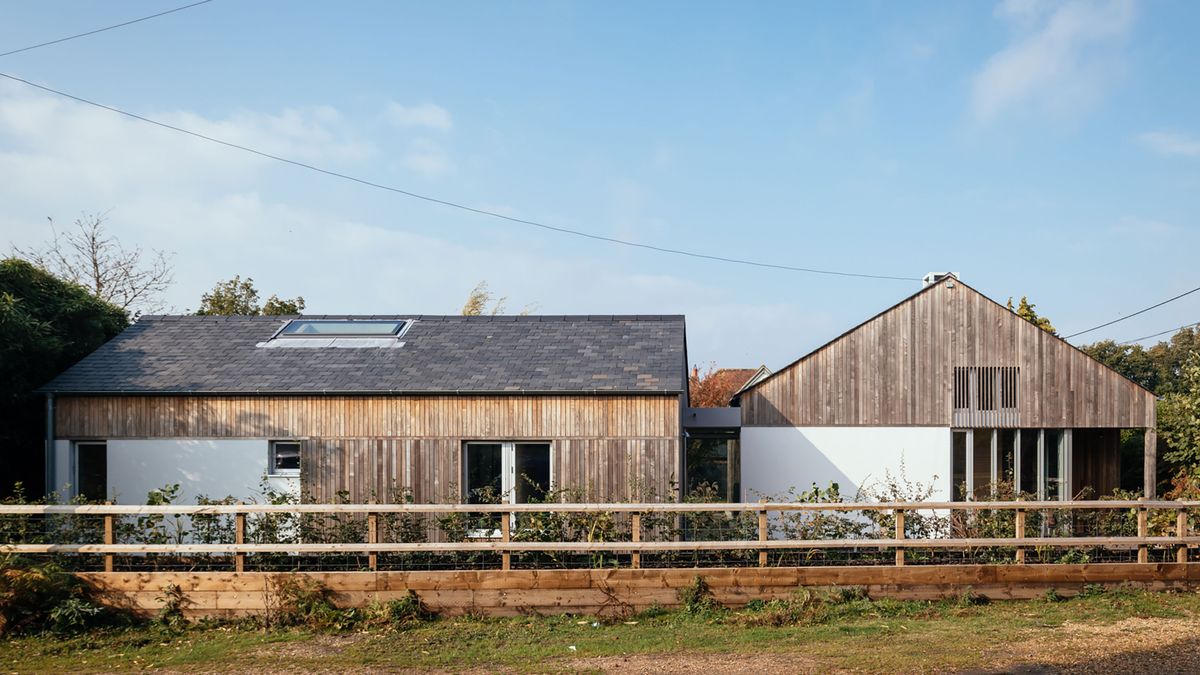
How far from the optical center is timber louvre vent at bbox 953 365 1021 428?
1538 centimetres

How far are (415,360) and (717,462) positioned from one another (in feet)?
20.5

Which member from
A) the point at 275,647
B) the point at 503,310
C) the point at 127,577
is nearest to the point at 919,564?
the point at 275,647

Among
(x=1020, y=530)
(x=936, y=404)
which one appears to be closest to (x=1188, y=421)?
(x=936, y=404)

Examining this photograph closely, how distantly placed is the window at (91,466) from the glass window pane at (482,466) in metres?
5.86

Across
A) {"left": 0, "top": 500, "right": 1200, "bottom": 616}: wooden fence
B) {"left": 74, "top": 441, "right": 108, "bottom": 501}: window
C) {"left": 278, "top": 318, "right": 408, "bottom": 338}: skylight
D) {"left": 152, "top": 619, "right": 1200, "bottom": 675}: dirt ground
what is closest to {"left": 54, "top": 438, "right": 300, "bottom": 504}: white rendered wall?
{"left": 74, "top": 441, "right": 108, "bottom": 501}: window

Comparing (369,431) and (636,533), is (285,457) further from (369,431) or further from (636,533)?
(636,533)

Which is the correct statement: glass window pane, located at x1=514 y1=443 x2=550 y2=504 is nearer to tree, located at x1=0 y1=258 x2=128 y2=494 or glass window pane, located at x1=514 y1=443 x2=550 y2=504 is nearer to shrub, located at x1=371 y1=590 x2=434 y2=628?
shrub, located at x1=371 y1=590 x2=434 y2=628

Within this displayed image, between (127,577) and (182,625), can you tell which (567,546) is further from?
(127,577)

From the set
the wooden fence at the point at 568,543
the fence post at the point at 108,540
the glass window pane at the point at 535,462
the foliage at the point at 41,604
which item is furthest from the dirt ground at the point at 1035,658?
the glass window pane at the point at 535,462

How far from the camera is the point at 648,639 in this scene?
27.8 ft

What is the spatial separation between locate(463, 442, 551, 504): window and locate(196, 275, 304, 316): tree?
2348 centimetres

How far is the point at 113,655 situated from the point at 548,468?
6.80 metres

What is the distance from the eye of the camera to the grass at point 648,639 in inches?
307

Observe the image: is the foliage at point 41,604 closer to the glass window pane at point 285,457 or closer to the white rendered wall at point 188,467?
the white rendered wall at point 188,467
